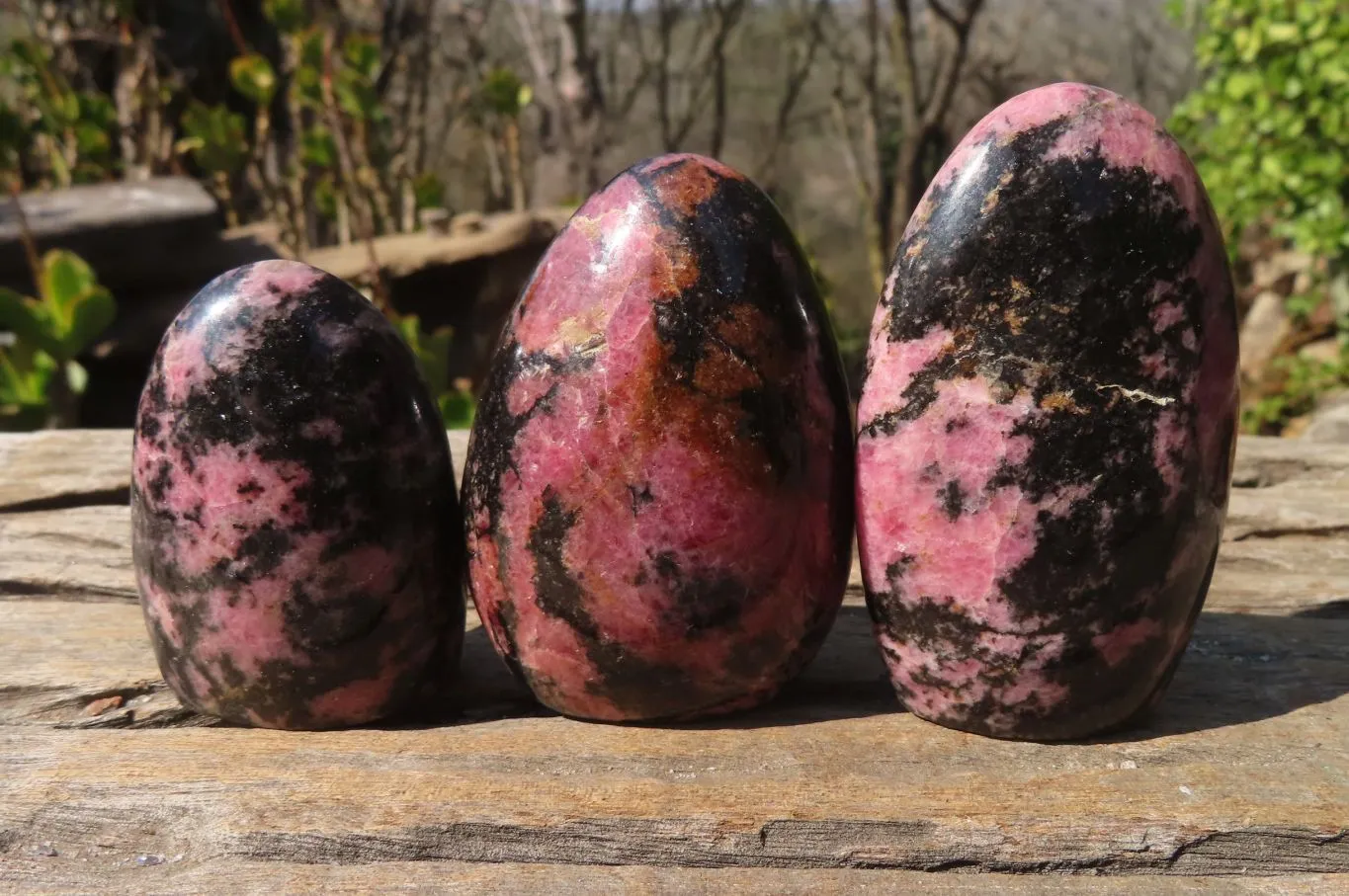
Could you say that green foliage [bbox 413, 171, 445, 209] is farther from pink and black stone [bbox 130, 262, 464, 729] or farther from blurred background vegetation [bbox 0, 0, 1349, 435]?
pink and black stone [bbox 130, 262, 464, 729]

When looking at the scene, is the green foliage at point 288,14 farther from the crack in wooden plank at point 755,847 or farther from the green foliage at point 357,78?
the crack in wooden plank at point 755,847

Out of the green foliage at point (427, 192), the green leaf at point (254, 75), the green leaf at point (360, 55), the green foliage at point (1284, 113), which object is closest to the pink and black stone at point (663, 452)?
the green foliage at point (1284, 113)

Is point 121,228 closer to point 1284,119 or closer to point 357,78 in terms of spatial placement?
point 357,78

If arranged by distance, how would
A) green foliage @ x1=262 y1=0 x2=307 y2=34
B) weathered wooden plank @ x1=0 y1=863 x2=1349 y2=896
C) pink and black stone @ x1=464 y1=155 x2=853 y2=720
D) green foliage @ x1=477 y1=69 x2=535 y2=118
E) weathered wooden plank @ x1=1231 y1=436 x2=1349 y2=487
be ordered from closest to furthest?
weathered wooden plank @ x1=0 y1=863 x2=1349 y2=896, pink and black stone @ x1=464 y1=155 x2=853 y2=720, weathered wooden plank @ x1=1231 y1=436 x2=1349 y2=487, green foliage @ x1=262 y1=0 x2=307 y2=34, green foliage @ x1=477 y1=69 x2=535 y2=118

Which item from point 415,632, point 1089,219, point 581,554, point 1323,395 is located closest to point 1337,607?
point 1089,219

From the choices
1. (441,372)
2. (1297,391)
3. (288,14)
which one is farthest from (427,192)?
(1297,391)

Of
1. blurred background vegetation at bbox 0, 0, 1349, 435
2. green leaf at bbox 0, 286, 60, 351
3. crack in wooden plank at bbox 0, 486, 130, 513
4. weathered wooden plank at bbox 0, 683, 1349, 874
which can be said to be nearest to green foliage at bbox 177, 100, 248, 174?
blurred background vegetation at bbox 0, 0, 1349, 435
